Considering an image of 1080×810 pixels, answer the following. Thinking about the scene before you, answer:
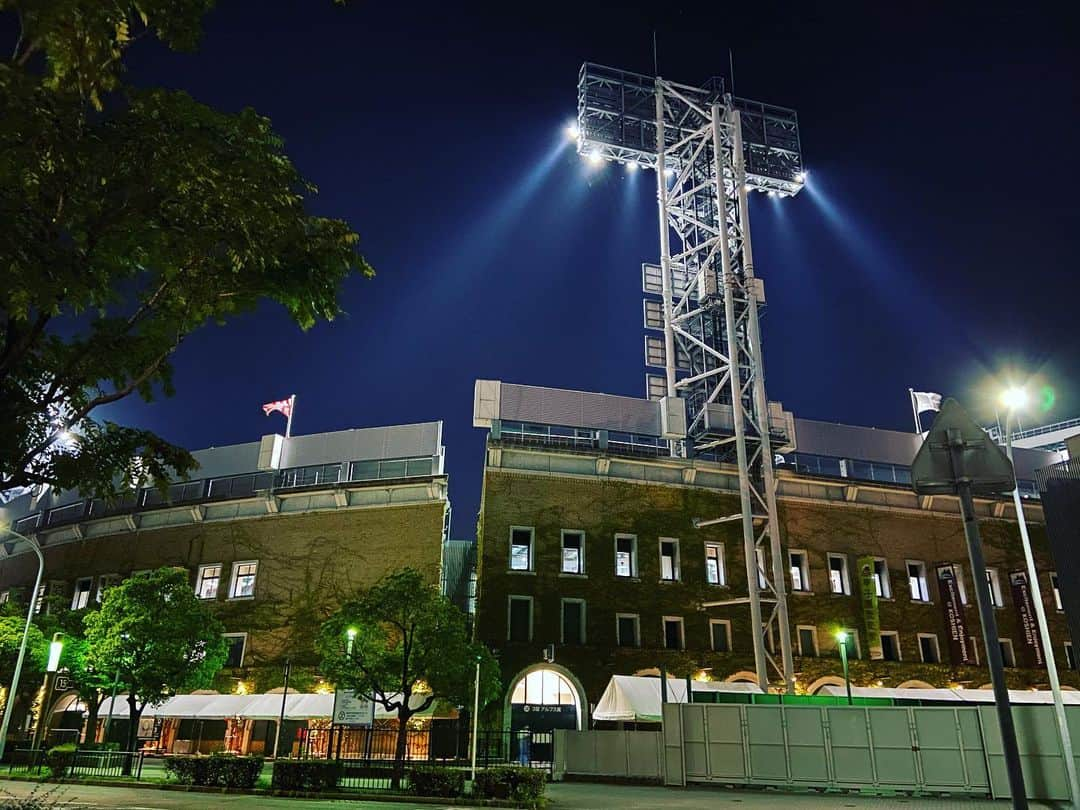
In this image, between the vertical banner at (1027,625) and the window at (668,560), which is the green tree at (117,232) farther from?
the vertical banner at (1027,625)

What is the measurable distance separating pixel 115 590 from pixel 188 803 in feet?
63.6

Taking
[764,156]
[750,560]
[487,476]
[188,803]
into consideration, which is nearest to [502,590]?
[487,476]

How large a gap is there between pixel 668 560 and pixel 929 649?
594 inches

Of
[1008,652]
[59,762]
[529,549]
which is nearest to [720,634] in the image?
[529,549]

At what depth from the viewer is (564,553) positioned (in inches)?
1597

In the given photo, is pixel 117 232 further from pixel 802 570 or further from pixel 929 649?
pixel 929 649

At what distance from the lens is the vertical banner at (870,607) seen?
41.7 metres

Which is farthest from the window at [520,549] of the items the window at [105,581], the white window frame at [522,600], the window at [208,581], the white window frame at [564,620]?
the window at [105,581]

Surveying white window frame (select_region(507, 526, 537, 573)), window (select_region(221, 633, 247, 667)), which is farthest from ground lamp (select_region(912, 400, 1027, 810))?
window (select_region(221, 633, 247, 667))

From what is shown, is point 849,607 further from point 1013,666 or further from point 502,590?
point 502,590

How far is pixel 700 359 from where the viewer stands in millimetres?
49250

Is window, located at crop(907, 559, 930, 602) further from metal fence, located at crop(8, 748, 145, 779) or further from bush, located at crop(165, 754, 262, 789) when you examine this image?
metal fence, located at crop(8, 748, 145, 779)

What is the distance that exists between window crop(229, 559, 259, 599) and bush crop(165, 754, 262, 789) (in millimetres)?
20227

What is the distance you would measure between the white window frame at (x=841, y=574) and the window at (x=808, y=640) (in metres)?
2.49
